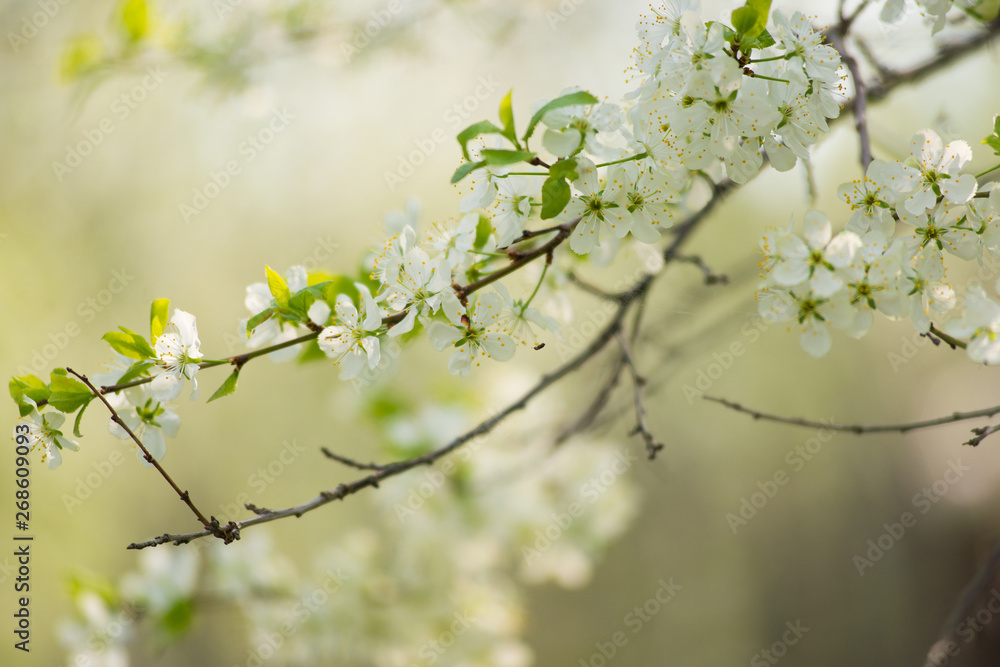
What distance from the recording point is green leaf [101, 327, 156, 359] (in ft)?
2.49

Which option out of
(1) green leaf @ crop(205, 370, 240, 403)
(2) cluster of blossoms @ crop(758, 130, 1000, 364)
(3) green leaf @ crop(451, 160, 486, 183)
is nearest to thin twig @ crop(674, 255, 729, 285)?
(2) cluster of blossoms @ crop(758, 130, 1000, 364)

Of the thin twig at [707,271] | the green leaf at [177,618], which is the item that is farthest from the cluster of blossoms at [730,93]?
the green leaf at [177,618]

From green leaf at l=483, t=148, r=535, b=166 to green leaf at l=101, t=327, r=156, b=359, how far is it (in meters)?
0.49

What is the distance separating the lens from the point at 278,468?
565 cm

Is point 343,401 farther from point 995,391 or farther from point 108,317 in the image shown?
point 995,391

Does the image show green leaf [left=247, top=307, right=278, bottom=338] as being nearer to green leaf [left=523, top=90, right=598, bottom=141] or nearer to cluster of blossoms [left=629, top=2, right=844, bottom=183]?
green leaf [left=523, top=90, right=598, bottom=141]

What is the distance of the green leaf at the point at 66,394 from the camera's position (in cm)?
74

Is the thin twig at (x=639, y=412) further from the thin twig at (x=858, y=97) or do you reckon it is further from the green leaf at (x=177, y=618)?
the green leaf at (x=177, y=618)

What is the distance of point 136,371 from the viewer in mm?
765

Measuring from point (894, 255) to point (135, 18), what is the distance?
1809mm

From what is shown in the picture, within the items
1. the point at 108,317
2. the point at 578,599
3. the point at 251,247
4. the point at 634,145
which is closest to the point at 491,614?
the point at 634,145

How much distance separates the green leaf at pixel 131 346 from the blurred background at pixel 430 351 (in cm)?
49

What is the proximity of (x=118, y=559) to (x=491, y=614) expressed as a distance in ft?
11.3

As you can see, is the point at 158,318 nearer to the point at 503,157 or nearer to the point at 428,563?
the point at 503,157
